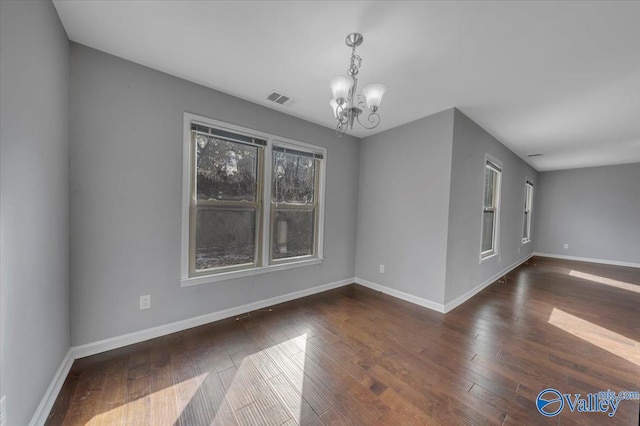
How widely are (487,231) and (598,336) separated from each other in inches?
76.7

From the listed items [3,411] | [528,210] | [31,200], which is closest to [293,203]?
[31,200]

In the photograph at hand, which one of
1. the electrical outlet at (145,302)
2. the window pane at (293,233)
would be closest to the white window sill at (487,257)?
the window pane at (293,233)

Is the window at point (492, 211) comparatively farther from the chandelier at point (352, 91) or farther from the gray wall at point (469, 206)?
the chandelier at point (352, 91)

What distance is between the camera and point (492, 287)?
3957 mm

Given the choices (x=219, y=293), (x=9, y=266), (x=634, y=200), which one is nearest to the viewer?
(x=9, y=266)

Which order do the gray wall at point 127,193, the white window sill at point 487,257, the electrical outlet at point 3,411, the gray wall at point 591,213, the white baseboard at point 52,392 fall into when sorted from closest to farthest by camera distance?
the electrical outlet at point 3,411 < the white baseboard at point 52,392 < the gray wall at point 127,193 < the white window sill at point 487,257 < the gray wall at point 591,213

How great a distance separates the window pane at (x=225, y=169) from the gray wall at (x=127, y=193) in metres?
0.23

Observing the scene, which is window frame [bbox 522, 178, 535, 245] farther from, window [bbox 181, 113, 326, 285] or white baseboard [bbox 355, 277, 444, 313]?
window [bbox 181, 113, 326, 285]

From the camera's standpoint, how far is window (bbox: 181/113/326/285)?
2398 millimetres

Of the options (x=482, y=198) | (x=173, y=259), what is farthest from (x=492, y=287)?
(x=173, y=259)

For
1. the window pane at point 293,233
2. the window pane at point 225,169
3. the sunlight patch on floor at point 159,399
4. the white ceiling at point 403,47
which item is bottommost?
the sunlight patch on floor at point 159,399

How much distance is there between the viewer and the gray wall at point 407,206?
2916mm

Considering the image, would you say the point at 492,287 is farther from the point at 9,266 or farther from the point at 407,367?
the point at 9,266

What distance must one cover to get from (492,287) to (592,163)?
4.77m
